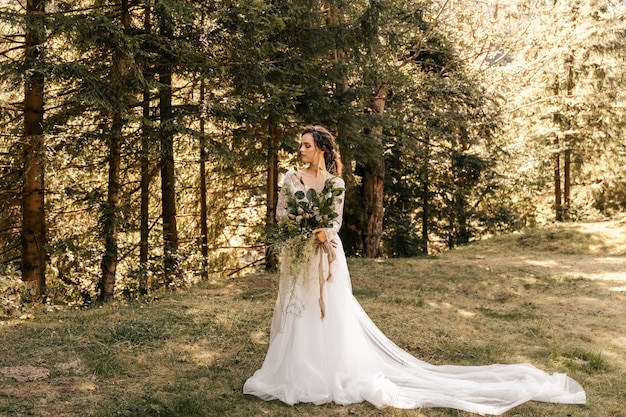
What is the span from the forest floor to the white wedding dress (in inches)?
4.8

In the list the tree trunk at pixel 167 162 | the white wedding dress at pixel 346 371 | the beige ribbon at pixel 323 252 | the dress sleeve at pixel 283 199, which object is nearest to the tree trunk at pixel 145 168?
the tree trunk at pixel 167 162

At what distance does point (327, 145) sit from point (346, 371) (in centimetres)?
196

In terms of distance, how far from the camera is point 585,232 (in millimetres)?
16188

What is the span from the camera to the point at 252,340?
20.5ft

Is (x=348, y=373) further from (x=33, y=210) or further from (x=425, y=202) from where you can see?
(x=425, y=202)

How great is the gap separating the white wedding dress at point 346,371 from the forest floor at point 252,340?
123 millimetres

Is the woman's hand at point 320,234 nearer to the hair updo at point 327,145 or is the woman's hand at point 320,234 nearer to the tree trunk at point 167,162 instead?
the hair updo at point 327,145

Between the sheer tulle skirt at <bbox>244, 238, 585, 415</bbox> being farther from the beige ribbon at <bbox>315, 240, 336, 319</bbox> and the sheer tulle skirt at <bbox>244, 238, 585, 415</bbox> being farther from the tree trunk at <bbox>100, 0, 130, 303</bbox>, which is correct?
the tree trunk at <bbox>100, 0, 130, 303</bbox>

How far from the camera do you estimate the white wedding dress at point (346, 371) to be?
176 inches

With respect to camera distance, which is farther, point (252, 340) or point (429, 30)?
point (429, 30)

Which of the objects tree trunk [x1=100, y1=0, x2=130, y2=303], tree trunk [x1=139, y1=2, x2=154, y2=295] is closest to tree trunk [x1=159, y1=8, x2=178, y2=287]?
tree trunk [x1=139, y1=2, x2=154, y2=295]

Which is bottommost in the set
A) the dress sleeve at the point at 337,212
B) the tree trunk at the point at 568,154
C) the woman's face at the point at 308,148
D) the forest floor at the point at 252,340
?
the forest floor at the point at 252,340

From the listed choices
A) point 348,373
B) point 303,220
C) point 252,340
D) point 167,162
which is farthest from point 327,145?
point 167,162

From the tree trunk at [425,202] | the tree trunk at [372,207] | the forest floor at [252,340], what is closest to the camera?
the forest floor at [252,340]
